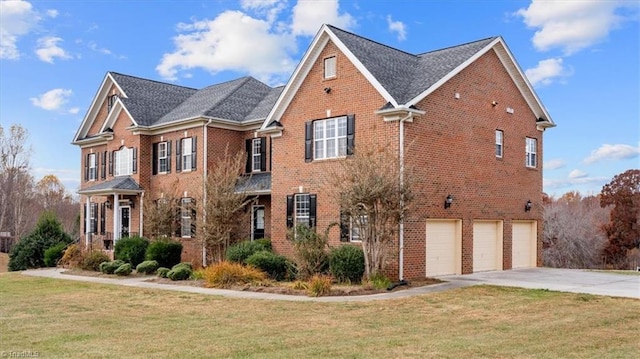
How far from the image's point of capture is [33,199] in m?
66.1

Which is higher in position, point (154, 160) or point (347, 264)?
point (154, 160)

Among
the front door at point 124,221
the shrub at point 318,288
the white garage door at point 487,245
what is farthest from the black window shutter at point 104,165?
the white garage door at point 487,245

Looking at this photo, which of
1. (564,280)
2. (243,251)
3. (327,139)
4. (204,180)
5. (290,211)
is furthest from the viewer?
(204,180)

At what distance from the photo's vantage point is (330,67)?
23.1 m

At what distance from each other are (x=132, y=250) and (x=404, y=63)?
14.5m

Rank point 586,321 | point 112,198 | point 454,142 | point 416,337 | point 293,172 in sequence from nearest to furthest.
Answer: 1. point 416,337
2. point 586,321
3. point 454,142
4. point 293,172
5. point 112,198

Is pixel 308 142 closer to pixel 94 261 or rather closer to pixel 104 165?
pixel 94 261

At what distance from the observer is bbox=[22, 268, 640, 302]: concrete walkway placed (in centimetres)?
1738

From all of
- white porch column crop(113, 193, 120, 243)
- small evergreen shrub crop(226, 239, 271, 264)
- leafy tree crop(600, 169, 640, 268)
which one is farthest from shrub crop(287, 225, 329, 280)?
Answer: leafy tree crop(600, 169, 640, 268)

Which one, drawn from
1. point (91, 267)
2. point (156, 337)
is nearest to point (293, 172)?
point (91, 267)

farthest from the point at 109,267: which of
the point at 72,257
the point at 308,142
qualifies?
the point at 308,142

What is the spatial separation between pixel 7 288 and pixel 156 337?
42.1 feet

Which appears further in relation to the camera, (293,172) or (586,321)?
(293,172)

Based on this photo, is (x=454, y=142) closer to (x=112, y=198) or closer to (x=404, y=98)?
(x=404, y=98)
